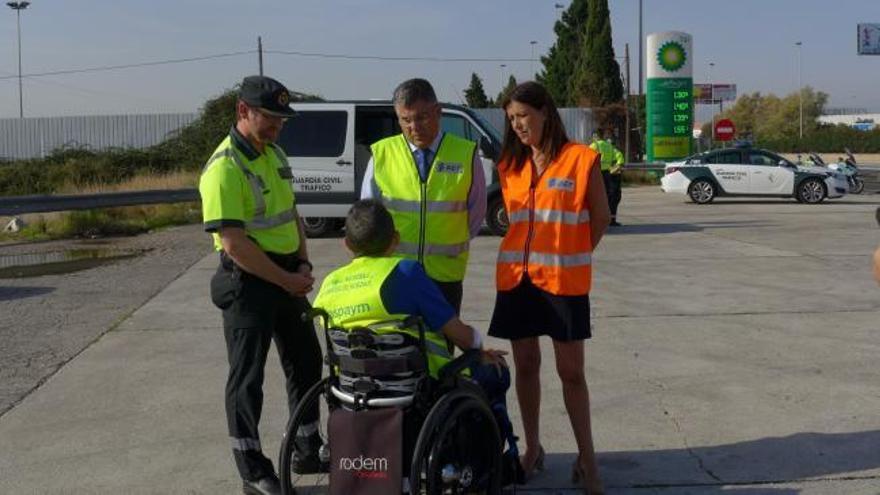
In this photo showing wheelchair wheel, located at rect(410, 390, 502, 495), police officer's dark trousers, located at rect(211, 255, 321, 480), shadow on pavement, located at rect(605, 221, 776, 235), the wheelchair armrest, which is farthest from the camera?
shadow on pavement, located at rect(605, 221, 776, 235)

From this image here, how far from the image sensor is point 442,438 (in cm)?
352

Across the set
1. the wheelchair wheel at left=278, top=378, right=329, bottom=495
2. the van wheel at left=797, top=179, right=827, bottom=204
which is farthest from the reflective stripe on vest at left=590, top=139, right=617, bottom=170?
the wheelchair wheel at left=278, top=378, right=329, bottom=495

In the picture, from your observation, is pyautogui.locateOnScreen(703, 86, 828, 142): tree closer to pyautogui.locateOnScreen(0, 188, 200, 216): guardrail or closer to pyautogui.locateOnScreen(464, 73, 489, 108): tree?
pyautogui.locateOnScreen(464, 73, 489, 108): tree

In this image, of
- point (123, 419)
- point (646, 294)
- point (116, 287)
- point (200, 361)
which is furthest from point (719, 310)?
point (116, 287)

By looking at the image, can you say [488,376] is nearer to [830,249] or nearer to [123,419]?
[123,419]

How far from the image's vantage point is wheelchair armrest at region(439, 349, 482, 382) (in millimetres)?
3705

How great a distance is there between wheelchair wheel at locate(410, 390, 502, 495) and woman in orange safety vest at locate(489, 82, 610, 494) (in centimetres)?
54

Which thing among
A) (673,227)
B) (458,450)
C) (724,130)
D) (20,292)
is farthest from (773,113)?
(458,450)

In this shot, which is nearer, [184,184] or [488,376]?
[488,376]

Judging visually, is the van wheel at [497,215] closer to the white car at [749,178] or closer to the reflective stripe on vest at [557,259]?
the white car at [749,178]

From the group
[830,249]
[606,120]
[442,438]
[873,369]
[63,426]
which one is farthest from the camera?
[606,120]

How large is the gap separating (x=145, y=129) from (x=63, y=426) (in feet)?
117

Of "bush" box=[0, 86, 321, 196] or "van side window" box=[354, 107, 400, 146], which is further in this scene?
"bush" box=[0, 86, 321, 196]

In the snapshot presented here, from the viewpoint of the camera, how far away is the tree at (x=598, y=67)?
48344 mm
